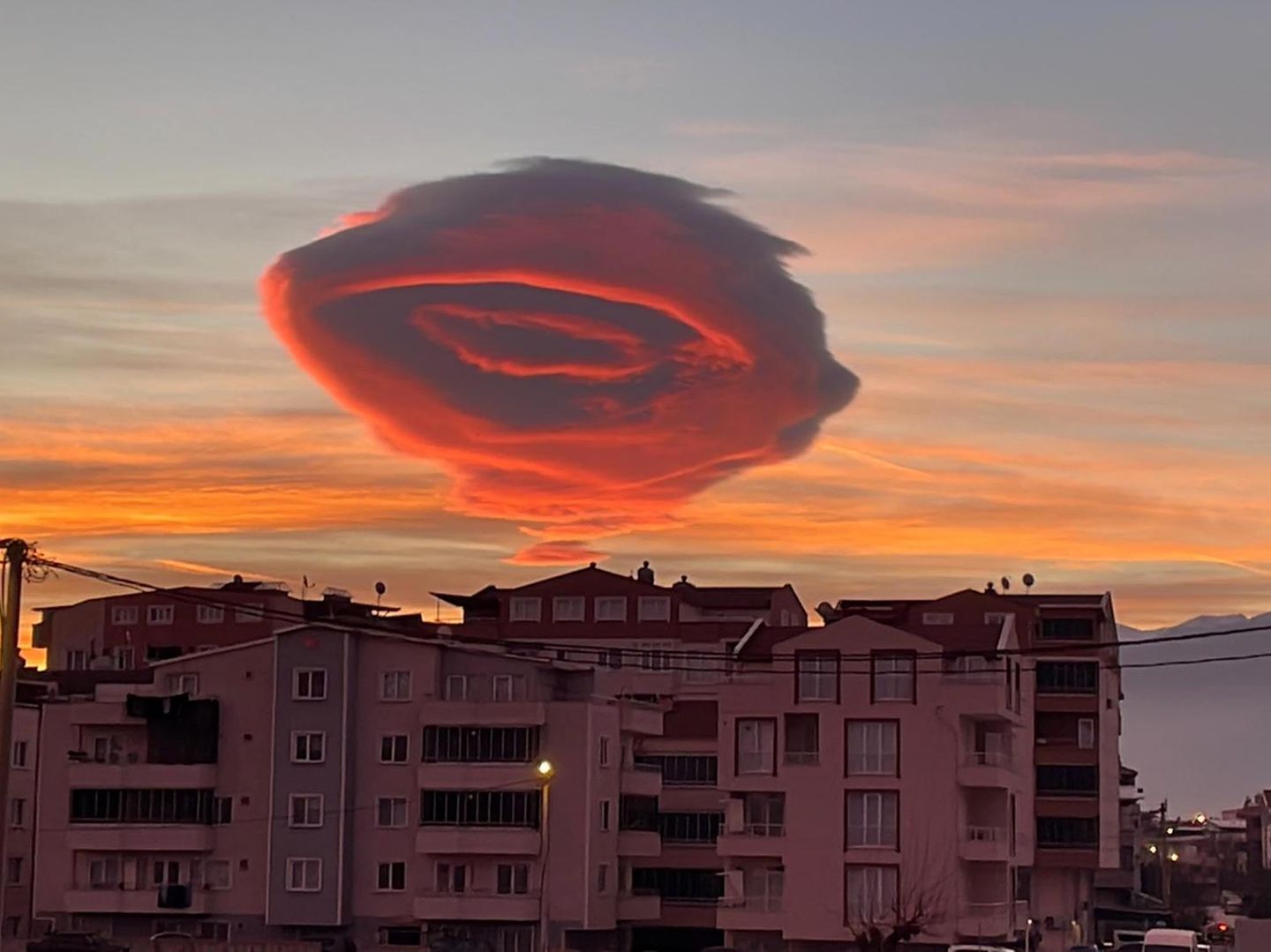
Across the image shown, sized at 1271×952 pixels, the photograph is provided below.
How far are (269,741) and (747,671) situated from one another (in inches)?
829

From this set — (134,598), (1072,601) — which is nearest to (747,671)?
(1072,601)

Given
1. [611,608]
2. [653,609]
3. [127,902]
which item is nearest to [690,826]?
[127,902]

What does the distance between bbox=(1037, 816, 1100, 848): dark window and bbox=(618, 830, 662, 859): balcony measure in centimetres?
2673

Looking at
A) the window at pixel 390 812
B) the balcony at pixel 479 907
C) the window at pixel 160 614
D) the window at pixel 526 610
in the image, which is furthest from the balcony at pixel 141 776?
the window at pixel 160 614

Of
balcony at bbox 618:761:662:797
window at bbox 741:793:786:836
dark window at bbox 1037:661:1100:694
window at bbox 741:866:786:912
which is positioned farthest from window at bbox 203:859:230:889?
dark window at bbox 1037:661:1100:694

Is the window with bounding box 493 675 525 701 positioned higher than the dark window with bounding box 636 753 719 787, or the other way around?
the window with bounding box 493 675 525 701

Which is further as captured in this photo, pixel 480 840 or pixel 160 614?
pixel 160 614

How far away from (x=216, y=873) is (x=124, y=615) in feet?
227

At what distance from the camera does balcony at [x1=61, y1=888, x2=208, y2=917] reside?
92.2 m

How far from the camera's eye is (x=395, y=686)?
92.8m

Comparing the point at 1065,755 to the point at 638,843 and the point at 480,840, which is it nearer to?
the point at 638,843

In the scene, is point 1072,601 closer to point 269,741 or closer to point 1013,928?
point 1013,928

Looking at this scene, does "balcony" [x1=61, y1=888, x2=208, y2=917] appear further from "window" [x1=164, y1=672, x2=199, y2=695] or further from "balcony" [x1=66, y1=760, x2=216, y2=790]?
"window" [x1=164, y1=672, x2=199, y2=695]

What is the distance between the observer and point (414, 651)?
305 feet
